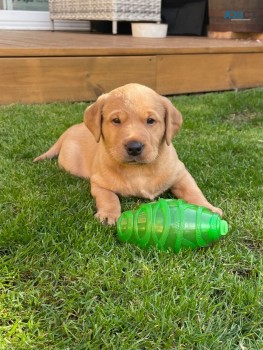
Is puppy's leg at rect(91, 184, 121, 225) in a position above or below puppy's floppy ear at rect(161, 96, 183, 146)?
below

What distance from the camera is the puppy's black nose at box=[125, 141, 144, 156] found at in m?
A: 2.31

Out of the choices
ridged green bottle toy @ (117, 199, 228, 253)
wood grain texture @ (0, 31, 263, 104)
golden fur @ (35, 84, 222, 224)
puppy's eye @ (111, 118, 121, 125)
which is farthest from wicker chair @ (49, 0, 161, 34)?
ridged green bottle toy @ (117, 199, 228, 253)

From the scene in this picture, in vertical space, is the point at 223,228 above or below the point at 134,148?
below

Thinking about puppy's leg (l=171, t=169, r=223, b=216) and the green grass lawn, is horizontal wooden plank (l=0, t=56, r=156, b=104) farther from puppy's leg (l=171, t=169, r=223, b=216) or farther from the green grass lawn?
puppy's leg (l=171, t=169, r=223, b=216)

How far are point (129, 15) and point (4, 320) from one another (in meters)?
5.93

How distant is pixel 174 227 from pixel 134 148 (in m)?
0.53

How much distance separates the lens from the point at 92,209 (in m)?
2.48

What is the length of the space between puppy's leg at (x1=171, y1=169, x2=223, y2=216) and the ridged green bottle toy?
44cm

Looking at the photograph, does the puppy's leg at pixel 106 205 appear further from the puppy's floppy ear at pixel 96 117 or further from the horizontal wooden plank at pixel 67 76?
the horizontal wooden plank at pixel 67 76

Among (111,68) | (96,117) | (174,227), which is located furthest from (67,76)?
(174,227)

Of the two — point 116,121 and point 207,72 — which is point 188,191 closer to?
point 116,121

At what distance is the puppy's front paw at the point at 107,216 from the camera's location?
7.47 ft

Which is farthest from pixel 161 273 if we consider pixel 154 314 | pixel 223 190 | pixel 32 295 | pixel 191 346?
pixel 223 190

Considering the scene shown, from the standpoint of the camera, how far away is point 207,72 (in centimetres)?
582
